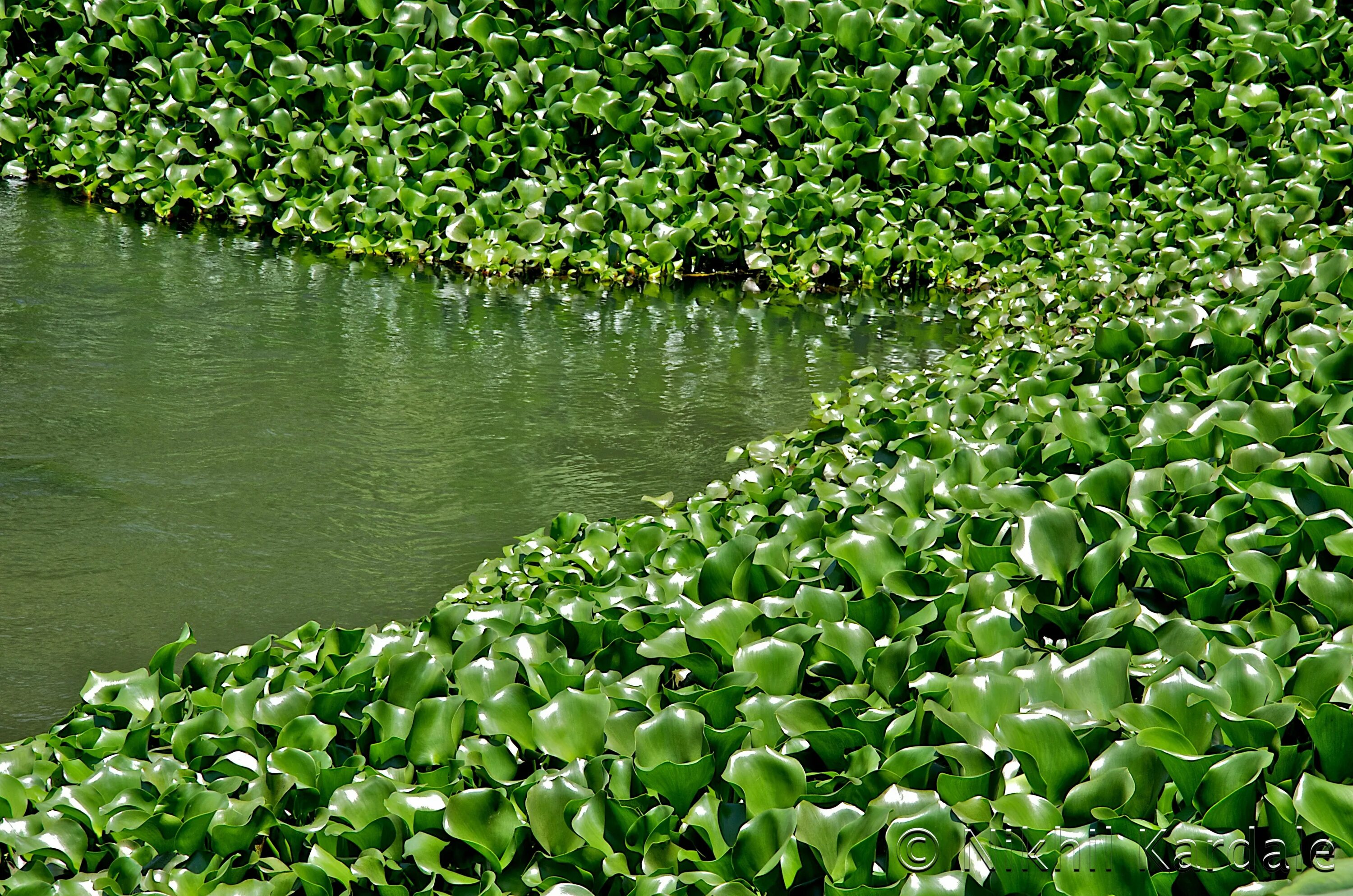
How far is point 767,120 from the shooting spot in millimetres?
6453

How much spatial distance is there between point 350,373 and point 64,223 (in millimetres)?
2760

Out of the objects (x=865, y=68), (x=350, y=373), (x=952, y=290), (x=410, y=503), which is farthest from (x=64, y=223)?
(x=952, y=290)

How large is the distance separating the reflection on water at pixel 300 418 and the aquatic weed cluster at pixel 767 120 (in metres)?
0.43

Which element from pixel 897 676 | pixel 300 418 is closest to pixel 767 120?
pixel 300 418

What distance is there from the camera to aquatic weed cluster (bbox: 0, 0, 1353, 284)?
20.8 feet

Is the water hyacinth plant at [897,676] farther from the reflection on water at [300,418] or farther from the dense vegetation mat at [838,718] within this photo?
the reflection on water at [300,418]

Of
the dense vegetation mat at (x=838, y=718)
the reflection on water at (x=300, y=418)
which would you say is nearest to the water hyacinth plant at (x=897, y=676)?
the dense vegetation mat at (x=838, y=718)

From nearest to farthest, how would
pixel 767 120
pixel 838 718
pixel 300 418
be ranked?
1. pixel 838 718
2. pixel 300 418
3. pixel 767 120

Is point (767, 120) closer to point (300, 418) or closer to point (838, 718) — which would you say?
point (300, 418)

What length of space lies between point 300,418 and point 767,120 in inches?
119

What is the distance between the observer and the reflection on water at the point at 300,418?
3484mm

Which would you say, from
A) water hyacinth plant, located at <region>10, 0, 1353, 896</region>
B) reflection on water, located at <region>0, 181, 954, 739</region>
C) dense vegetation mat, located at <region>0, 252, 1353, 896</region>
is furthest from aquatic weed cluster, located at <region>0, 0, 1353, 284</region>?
dense vegetation mat, located at <region>0, 252, 1353, 896</region>

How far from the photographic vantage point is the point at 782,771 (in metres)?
1.81

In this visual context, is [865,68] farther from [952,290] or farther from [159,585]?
[159,585]
